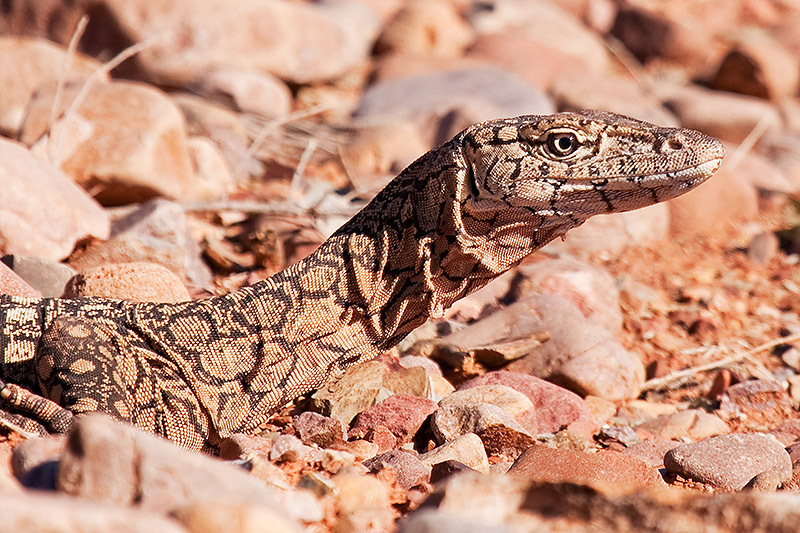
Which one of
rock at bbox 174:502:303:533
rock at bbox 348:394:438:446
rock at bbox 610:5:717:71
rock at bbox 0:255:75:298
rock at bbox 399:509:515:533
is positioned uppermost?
rock at bbox 174:502:303:533

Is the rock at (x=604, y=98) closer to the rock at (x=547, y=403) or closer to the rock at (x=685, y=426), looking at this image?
the rock at (x=685, y=426)

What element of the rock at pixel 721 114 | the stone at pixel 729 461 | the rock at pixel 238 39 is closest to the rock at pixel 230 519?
the stone at pixel 729 461

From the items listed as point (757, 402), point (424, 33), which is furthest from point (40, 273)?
point (424, 33)

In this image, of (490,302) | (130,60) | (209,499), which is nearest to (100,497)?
(209,499)

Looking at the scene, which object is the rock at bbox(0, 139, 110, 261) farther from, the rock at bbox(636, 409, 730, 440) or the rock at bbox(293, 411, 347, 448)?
the rock at bbox(636, 409, 730, 440)

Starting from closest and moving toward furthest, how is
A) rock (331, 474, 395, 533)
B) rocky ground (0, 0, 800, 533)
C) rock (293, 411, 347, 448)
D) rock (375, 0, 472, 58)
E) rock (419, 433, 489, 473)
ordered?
rocky ground (0, 0, 800, 533) < rock (331, 474, 395, 533) < rock (419, 433, 489, 473) < rock (293, 411, 347, 448) < rock (375, 0, 472, 58)

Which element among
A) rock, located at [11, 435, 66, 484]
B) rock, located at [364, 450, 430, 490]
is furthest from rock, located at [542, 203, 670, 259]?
rock, located at [11, 435, 66, 484]

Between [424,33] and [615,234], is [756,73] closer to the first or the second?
[424,33]
